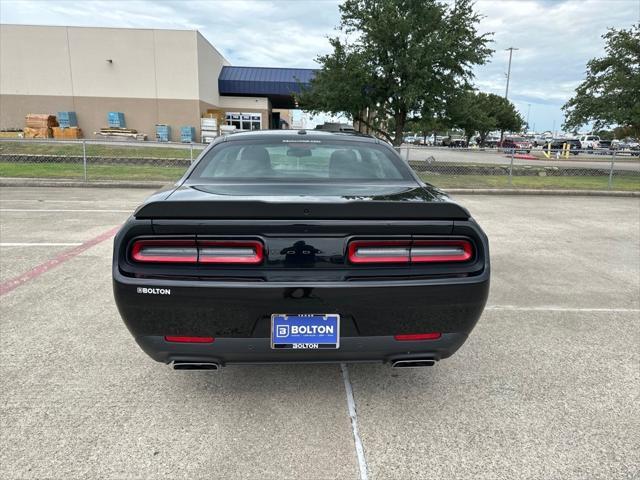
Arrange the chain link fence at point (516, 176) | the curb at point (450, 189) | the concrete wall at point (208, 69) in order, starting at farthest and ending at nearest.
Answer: the concrete wall at point (208, 69), the chain link fence at point (516, 176), the curb at point (450, 189)

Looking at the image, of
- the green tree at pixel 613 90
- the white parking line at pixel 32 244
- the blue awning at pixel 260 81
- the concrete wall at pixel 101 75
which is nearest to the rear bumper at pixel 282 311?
the white parking line at pixel 32 244

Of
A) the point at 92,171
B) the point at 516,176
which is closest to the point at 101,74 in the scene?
the point at 92,171

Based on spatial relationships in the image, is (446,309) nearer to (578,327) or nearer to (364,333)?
(364,333)

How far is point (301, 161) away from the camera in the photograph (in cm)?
345

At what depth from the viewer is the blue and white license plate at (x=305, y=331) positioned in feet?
7.24

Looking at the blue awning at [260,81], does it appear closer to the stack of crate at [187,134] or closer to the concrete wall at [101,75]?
the concrete wall at [101,75]

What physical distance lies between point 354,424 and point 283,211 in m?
1.25

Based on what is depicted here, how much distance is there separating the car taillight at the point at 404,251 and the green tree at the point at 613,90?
24494 millimetres

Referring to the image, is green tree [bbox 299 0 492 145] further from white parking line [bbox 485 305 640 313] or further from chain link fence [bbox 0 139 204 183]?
white parking line [bbox 485 305 640 313]

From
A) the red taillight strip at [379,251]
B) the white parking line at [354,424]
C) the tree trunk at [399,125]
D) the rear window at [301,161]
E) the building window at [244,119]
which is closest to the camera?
the white parking line at [354,424]

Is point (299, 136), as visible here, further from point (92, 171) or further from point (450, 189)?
point (92, 171)

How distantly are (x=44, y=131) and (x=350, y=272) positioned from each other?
3366 centimetres

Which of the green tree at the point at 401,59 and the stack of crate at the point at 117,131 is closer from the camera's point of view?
the green tree at the point at 401,59

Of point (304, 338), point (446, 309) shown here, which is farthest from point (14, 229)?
point (446, 309)
